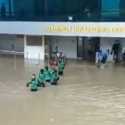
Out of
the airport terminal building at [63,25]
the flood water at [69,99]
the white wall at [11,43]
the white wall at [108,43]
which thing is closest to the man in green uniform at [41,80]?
the flood water at [69,99]

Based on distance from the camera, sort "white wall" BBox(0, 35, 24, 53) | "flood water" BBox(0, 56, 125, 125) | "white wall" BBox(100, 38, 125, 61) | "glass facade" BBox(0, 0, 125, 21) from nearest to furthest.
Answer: "flood water" BBox(0, 56, 125, 125) < "glass facade" BBox(0, 0, 125, 21) < "white wall" BBox(100, 38, 125, 61) < "white wall" BBox(0, 35, 24, 53)

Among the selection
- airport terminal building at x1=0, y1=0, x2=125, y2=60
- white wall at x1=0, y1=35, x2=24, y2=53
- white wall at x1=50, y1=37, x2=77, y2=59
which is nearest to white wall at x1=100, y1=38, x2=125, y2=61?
airport terminal building at x1=0, y1=0, x2=125, y2=60

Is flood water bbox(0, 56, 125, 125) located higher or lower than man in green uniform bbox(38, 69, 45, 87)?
lower

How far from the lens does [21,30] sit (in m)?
36.1

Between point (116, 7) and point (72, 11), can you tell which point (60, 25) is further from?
point (116, 7)

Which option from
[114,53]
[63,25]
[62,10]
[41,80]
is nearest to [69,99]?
[41,80]

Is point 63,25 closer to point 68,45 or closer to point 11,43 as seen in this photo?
point 68,45

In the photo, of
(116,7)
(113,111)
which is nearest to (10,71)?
(116,7)

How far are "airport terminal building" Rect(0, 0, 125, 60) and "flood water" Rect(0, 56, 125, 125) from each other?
3759 mm

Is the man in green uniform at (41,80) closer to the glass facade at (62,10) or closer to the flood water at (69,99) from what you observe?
the flood water at (69,99)

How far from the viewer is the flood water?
1753 centimetres

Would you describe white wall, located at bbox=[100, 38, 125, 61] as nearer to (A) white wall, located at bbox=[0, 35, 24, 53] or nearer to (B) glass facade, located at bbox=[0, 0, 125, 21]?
(B) glass facade, located at bbox=[0, 0, 125, 21]

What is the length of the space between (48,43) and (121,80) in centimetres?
1176

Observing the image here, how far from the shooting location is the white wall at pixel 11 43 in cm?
3913
